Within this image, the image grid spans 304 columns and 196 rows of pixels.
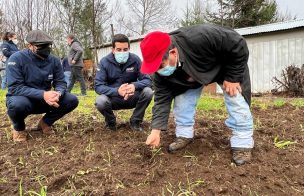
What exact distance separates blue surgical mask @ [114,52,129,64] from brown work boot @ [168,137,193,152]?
51.5 inches

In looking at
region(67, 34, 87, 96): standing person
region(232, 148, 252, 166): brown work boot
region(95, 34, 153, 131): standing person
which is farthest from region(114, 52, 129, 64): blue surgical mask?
region(67, 34, 87, 96): standing person

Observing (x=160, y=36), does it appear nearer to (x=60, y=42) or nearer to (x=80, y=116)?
(x=80, y=116)

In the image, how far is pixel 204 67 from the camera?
3330 mm

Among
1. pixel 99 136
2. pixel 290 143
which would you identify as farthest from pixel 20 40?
pixel 290 143

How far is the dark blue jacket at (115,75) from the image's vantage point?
4.63 metres

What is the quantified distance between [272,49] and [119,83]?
8587mm

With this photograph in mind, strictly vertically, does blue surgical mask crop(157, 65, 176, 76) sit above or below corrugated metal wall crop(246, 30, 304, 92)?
below

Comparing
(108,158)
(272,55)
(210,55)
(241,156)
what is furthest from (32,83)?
(272,55)

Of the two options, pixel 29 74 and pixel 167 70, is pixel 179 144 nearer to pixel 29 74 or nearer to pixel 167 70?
pixel 167 70

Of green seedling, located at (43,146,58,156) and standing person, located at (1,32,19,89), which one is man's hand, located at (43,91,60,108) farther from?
standing person, located at (1,32,19,89)

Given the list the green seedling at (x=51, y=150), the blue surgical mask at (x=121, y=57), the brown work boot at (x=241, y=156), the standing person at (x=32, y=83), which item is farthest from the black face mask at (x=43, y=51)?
the brown work boot at (x=241, y=156)

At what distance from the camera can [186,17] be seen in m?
29.9

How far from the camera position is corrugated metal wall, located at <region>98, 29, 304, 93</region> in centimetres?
1159

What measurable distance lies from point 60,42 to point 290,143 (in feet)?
82.7
